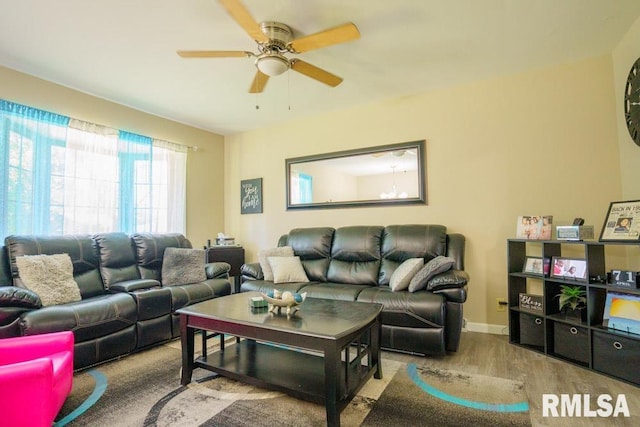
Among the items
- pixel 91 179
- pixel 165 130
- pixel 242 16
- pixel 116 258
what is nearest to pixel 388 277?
pixel 242 16

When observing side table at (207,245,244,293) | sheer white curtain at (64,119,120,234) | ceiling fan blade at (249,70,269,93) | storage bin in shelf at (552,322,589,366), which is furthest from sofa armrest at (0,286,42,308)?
storage bin in shelf at (552,322,589,366)

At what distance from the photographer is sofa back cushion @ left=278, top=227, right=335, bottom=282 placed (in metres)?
3.74

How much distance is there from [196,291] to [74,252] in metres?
1.18

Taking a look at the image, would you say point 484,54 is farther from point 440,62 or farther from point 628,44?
point 628,44

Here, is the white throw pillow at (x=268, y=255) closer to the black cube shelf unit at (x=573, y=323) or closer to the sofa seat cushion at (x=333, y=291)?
the sofa seat cushion at (x=333, y=291)

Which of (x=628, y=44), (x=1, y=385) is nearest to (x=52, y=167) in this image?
(x=1, y=385)

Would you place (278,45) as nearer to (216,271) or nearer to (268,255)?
(268,255)

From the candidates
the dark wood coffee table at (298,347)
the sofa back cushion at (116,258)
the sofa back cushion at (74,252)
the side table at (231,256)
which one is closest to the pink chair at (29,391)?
the dark wood coffee table at (298,347)

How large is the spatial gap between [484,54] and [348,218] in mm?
2277

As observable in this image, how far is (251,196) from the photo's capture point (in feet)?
16.3

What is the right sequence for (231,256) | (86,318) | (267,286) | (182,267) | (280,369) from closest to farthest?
1. (280,369)
2. (86,318)
3. (267,286)
4. (182,267)
5. (231,256)

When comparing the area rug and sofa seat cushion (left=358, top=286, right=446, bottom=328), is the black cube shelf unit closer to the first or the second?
the area rug

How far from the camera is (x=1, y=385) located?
1.39 metres

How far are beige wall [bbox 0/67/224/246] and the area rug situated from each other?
2670 millimetres
